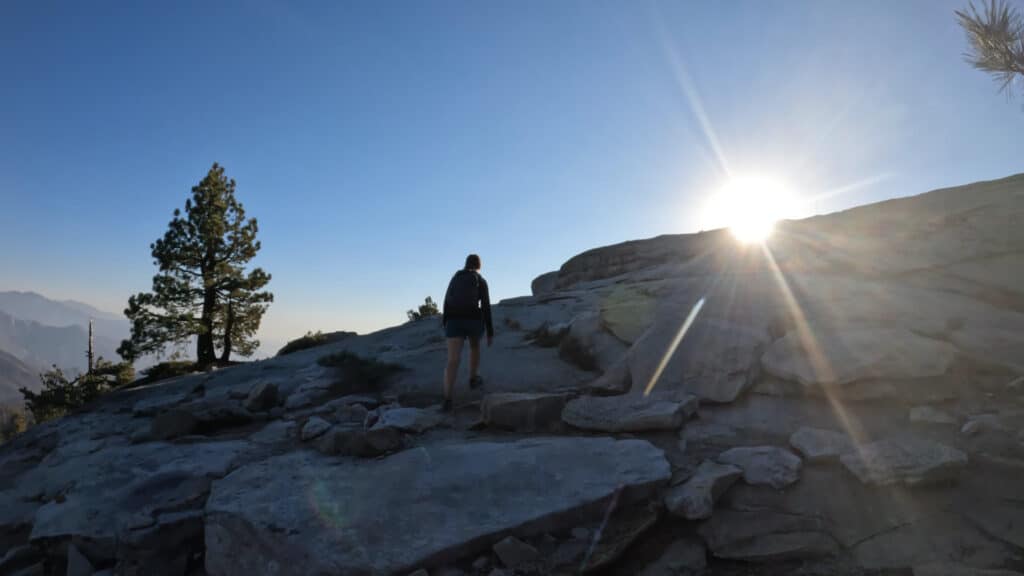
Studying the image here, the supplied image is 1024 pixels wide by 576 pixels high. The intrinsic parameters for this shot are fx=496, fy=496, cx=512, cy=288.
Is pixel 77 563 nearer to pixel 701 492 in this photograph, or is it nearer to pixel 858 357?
pixel 701 492

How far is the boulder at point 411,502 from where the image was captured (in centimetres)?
365

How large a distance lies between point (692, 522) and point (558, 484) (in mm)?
1114

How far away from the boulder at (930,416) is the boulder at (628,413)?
2.13 metres

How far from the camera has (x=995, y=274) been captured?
7875 millimetres

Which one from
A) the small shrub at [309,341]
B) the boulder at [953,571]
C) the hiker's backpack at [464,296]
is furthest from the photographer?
the small shrub at [309,341]

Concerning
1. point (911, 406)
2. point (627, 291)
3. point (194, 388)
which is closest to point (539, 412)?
point (911, 406)

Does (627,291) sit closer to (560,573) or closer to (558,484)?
(558,484)

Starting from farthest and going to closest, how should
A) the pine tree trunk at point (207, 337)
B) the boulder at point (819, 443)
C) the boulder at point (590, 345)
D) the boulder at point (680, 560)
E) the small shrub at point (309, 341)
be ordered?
the pine tree trunk at point (207, 337)
the small shrub at point (309, 341)
the boulder at point (590, 345)
the boulder at point (819, 443)
the boulder at point (680, 560)

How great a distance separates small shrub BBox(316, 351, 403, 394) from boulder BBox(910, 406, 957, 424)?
8.22 m

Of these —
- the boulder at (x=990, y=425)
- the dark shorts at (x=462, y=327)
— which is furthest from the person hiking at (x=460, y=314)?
the boulder at (x=990, y=425)

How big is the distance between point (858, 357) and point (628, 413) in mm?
2769

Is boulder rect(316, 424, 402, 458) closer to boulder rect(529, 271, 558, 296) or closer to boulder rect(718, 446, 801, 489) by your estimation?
boulder rect(718, 446, 801, 489)

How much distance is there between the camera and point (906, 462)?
13.5 ft

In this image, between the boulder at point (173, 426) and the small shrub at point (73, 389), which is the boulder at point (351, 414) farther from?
the small shrub at point (73, 389)
